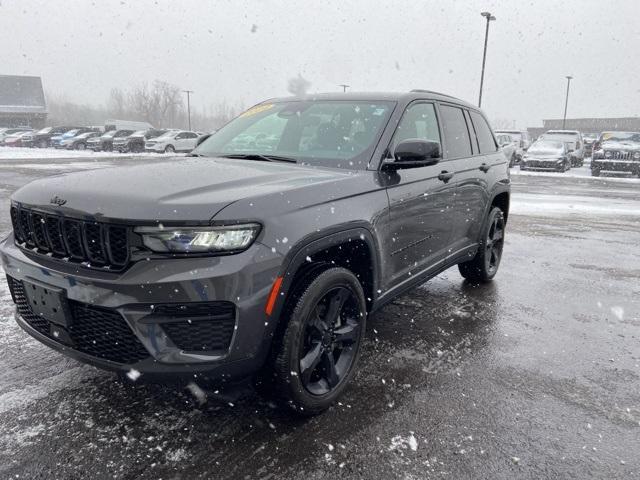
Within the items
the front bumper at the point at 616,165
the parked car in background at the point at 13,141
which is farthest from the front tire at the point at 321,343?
the parked car in background at the point at 13,141

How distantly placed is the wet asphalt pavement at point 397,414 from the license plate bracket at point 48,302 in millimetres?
601

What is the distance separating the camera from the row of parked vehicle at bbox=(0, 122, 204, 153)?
102 feet

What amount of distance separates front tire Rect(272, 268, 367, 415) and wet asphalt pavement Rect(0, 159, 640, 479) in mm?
156

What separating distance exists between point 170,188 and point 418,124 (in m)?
2.04

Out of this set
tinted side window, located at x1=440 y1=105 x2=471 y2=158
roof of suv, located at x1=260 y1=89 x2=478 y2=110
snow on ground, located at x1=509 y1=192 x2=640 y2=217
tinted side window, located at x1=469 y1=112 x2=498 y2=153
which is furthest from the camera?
snow on ground, located at x1=509 y1=192 x2=640 y2=217

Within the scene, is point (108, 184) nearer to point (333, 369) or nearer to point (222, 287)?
point (222, 287)

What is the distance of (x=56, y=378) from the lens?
2.94 metres

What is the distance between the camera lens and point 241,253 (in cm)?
210

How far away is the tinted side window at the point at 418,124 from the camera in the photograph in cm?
334

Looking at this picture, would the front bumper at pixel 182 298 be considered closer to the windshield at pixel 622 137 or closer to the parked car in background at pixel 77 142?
the windshield at pixel 622 137

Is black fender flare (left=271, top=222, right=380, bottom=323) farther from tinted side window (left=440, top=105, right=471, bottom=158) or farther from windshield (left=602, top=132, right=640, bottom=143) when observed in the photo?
windshield (left=602, top=132, right=640, bottom=143)

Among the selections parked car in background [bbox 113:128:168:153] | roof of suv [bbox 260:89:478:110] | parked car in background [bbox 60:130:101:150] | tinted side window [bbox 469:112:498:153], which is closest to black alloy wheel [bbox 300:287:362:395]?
roof of suv [bbox 260:89:478:110]

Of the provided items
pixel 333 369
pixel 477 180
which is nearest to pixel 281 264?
pixel 333 369

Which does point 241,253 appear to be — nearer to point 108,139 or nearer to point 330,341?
point 330,341
